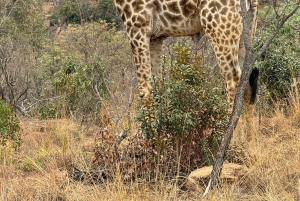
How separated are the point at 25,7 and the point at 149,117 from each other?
56.5ft

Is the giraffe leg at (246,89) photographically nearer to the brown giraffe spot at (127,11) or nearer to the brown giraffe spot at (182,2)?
the brown giraffe spot at (182,2)

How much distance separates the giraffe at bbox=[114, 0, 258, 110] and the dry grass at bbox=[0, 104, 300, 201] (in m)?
0.71

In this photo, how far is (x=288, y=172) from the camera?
4445 millimetres

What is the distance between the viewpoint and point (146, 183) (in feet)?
14.6

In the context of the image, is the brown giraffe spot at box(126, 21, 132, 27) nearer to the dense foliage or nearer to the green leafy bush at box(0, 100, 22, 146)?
the green leafy bush at box(0, 100, 22, 146)

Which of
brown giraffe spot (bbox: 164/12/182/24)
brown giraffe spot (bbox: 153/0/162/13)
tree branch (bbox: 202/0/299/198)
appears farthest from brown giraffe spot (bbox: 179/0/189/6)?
tree branch (bbox: 202/0/299/198)

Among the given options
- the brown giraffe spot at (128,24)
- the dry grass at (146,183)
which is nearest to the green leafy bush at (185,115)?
the dry grass at (146,183)

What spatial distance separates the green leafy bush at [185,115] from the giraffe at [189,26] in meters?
0.52

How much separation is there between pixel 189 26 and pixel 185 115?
1.33 meters

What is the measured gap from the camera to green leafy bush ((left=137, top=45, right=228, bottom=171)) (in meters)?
4.67

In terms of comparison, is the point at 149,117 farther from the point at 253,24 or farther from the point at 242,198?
the point at 253,24

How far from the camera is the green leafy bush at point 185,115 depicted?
184 inches

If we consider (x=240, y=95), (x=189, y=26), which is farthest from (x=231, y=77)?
(x=240, y=95)

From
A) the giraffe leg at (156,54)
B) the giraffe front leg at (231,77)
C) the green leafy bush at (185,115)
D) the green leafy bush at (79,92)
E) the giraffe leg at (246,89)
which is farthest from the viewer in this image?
the green leafy bush at (79,92)
